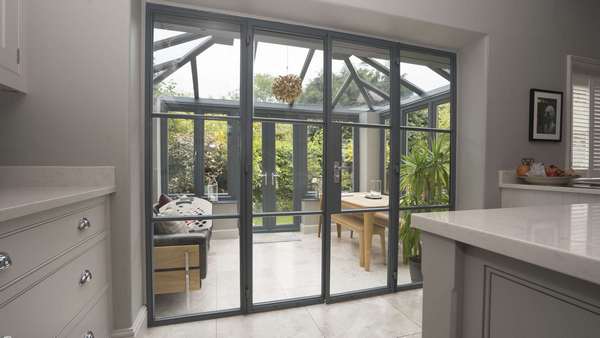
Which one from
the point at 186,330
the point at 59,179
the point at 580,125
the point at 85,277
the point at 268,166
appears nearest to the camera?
the point at 85,277

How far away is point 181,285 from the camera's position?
2.09 m

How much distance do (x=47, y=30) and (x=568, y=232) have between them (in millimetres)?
2386

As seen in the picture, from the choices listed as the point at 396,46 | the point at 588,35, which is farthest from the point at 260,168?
the point at 588,35

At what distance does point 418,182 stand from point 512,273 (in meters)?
2.20

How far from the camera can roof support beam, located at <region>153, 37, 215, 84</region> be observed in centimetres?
205

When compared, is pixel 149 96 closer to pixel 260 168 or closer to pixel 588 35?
pixel 260 168

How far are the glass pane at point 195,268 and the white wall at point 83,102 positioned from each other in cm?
35

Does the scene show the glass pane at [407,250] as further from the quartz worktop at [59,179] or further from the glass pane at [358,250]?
the quartz worktop at [59,179]

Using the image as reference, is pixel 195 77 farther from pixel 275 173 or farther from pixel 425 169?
pixel 425 169

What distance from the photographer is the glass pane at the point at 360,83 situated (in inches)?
96.0

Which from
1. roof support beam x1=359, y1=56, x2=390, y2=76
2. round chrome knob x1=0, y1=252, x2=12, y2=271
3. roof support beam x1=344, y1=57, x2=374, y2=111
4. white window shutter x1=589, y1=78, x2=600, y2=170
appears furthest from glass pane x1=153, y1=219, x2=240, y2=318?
white window shutter x1=589, y1=78, x2=600, y2=170

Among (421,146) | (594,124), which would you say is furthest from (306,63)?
(594,124)

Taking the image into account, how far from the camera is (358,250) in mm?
2680

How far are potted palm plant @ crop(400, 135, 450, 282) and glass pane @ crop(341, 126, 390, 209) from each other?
252mm
